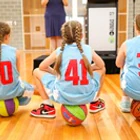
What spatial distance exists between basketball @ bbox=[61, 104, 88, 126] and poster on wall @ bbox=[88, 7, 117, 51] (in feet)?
8.01

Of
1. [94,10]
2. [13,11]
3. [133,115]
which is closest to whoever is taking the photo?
[133,115]

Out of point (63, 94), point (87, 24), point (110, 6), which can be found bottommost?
point (63, 94)

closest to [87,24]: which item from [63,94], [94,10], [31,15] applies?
[94,10]

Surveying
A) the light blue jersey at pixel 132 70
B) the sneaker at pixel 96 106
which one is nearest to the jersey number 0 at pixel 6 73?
the sneaker at pixel 96 106

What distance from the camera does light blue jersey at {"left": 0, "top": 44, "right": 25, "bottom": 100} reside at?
195 cm

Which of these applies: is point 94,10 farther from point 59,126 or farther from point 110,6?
point 59,126

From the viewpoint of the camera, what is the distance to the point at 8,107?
1.97 meters

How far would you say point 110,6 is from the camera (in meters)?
4.10

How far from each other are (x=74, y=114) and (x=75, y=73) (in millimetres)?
265

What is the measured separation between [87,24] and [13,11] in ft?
13.7

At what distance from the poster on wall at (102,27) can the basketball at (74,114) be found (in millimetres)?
2443

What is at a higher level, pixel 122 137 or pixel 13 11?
pixel 13 11

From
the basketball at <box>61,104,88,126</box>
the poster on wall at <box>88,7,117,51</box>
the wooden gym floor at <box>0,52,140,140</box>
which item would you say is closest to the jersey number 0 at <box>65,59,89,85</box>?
the basketball at <box>61,104,88,126</box>

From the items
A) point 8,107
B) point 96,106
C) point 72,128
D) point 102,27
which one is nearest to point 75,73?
point 72,128
